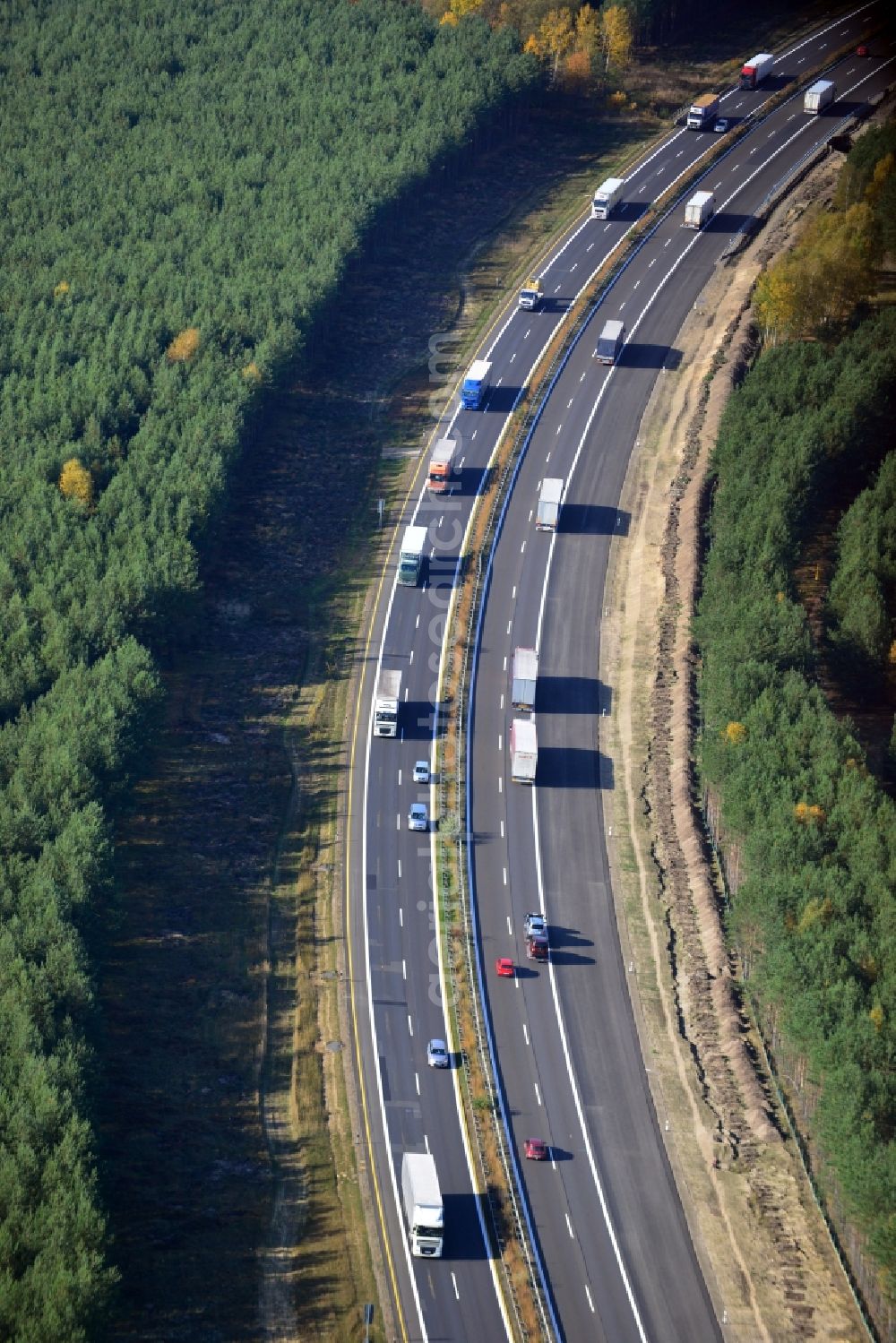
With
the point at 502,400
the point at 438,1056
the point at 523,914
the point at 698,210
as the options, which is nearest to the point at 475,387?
the point at 502,400

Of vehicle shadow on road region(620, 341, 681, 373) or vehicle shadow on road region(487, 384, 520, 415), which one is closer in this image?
vehicle shadow on road region(487, 384, 520, 415)

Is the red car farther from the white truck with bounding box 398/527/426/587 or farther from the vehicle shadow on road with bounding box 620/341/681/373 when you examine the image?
the vehicle shadow on road with bounding box 620/341/681/373

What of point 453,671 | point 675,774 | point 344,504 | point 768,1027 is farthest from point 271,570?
point 768,1027

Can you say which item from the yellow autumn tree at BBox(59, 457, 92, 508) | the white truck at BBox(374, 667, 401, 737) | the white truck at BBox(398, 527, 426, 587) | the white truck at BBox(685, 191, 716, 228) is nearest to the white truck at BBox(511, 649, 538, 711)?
the white truck at BBox(374, 667, 401, 737)

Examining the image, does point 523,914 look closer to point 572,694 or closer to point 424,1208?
point 572,694

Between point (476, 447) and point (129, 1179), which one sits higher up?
point (476, 447)

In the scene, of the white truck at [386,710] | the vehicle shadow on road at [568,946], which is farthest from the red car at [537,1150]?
the white truck at [386,710]

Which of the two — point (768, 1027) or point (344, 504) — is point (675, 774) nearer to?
point (768, 1027)
